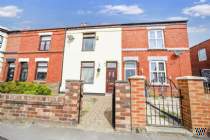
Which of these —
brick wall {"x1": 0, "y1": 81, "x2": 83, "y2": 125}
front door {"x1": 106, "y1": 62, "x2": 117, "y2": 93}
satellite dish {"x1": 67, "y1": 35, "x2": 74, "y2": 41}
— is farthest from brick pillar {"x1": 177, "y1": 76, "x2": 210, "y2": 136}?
satellite dish {"x1": 67, "y1": 35, "x2": 74, "y2": 41}

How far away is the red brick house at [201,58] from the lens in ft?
56.2

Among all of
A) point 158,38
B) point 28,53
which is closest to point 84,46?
point 28,53

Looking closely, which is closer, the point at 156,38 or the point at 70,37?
the point at 156,38

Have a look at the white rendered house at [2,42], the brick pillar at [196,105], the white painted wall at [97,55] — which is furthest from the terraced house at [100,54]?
the brick pillar at [196,105]

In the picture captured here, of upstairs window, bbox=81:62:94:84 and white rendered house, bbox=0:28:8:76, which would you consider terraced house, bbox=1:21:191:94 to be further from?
white rendered house, bbox=0:28:8:76

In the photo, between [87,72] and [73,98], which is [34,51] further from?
[73,98]

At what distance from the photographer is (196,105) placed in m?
3.74

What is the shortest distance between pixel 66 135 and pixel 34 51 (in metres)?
13.0

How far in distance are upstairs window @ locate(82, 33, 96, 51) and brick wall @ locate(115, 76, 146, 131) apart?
9.73 metres

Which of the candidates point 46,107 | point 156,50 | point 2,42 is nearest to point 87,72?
point 156,50

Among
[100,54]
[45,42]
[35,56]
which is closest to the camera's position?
[100,54]

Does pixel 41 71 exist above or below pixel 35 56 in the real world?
below

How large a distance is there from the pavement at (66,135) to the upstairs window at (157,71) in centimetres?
830

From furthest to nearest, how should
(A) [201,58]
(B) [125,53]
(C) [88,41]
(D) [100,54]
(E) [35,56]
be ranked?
1. (A) [201,58]
2. (E) [35,56]
3. (C) [88,41]
4. (D) [100,54]
5. (B) [125,53]
